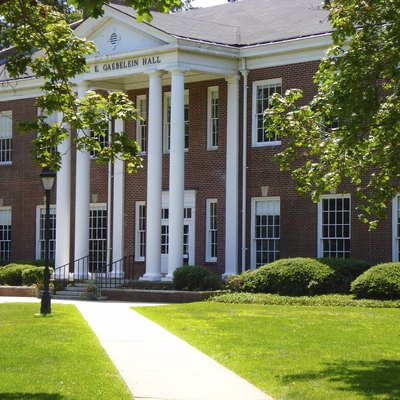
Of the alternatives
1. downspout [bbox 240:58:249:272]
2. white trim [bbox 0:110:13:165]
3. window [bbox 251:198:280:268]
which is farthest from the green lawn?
white trim [bbox 0:110:13:165]

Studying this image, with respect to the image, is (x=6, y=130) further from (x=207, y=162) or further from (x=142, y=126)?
(x=207, y=162)

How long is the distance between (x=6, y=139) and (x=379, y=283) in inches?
803

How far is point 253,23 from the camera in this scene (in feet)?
120

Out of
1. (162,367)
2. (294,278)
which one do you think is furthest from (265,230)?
(162,367)

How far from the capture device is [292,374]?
14.2m

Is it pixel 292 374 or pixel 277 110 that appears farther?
pixel 277 110

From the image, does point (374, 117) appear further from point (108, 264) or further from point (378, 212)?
point (108, 264)

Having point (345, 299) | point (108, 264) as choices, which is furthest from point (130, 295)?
point (345, 299)

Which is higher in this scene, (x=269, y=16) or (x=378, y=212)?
(x=269, y=16)

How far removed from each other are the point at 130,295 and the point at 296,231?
5.65 metres

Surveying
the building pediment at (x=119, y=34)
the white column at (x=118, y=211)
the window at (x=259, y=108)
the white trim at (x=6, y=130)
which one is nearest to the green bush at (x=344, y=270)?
the window at (x=259, y=108)

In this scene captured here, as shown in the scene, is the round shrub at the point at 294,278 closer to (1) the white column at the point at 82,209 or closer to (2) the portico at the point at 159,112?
(2) the portico at the point at 159,112

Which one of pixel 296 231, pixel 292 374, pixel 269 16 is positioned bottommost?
pixel 292 374

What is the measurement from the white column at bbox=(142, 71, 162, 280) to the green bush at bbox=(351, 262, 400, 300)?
7729mm
